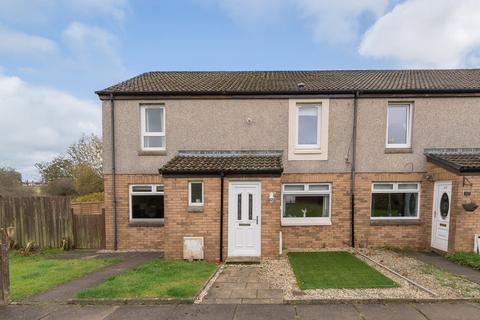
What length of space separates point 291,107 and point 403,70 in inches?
284

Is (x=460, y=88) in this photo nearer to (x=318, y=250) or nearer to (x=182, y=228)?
(x=318, y=250)

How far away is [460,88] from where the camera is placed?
896 centimetres

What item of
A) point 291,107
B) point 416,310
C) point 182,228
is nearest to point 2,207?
point 182,228

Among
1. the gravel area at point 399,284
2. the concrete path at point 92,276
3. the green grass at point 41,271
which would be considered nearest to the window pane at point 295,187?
the gravel area at point 399,284

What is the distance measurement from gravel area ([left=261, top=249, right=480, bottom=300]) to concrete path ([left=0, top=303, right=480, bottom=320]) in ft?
0.86

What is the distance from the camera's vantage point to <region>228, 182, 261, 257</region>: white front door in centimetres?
778

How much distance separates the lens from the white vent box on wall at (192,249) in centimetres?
770

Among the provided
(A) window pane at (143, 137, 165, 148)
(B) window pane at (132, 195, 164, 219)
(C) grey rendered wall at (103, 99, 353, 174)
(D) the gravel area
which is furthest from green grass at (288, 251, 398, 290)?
(A) window pane at (143, 137, 165, 148)

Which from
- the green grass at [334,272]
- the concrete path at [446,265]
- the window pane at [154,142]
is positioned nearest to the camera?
the green grass at [334,272]

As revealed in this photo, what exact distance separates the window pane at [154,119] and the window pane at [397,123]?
8.14 m

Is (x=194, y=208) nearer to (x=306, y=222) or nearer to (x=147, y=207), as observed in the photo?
(x=147, y=207)

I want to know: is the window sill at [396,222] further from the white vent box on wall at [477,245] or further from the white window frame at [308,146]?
the white window frame at [308,146]

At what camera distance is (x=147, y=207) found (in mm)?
9516

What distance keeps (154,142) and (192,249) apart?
4.11 metres
